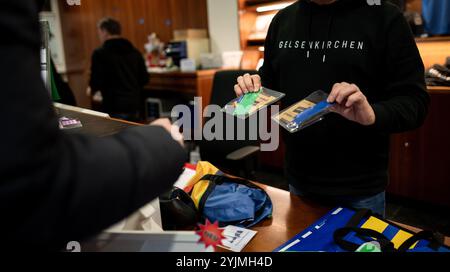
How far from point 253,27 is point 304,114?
335 cm

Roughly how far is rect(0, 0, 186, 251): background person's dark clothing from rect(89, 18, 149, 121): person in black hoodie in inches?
94.9

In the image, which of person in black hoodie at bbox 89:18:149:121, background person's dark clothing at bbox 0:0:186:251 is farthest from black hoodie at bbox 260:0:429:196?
person in black hoodie at bbox 89:18:149:121

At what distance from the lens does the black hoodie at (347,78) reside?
1.16 meters

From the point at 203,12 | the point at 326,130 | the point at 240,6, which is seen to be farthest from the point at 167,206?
the point at 203,12

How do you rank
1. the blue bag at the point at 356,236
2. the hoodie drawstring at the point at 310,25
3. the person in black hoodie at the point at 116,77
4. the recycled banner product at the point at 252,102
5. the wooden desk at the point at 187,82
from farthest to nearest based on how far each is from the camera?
the wooden desk at the point at 187,82, the person in black hoodie at the point at 116,77, the hoodie drawstring at the point at 310,25, the recycled banner product at the point at 252,102, the blue bag at the point at 356,236

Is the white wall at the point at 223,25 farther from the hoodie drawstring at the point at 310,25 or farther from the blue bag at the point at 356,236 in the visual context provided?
the blue bag at the point at 356,236

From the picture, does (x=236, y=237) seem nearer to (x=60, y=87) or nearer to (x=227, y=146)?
(x=227, y=146)

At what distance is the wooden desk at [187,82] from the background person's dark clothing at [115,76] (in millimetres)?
804

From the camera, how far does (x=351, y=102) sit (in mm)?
923

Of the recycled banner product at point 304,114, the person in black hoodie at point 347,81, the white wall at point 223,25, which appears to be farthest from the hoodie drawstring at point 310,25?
the white wall at point 223,25

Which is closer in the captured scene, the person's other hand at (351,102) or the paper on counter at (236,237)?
the person's other hand at (351,102)

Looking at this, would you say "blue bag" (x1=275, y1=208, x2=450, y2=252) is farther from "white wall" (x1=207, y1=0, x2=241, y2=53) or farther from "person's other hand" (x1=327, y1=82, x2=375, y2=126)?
"white wall" (x1=207, y1=0, x2=241, y2=53)

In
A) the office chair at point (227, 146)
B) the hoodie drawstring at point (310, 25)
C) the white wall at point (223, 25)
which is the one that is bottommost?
the office chair at point (227, 146)

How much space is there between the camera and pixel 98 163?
16.8 inches
